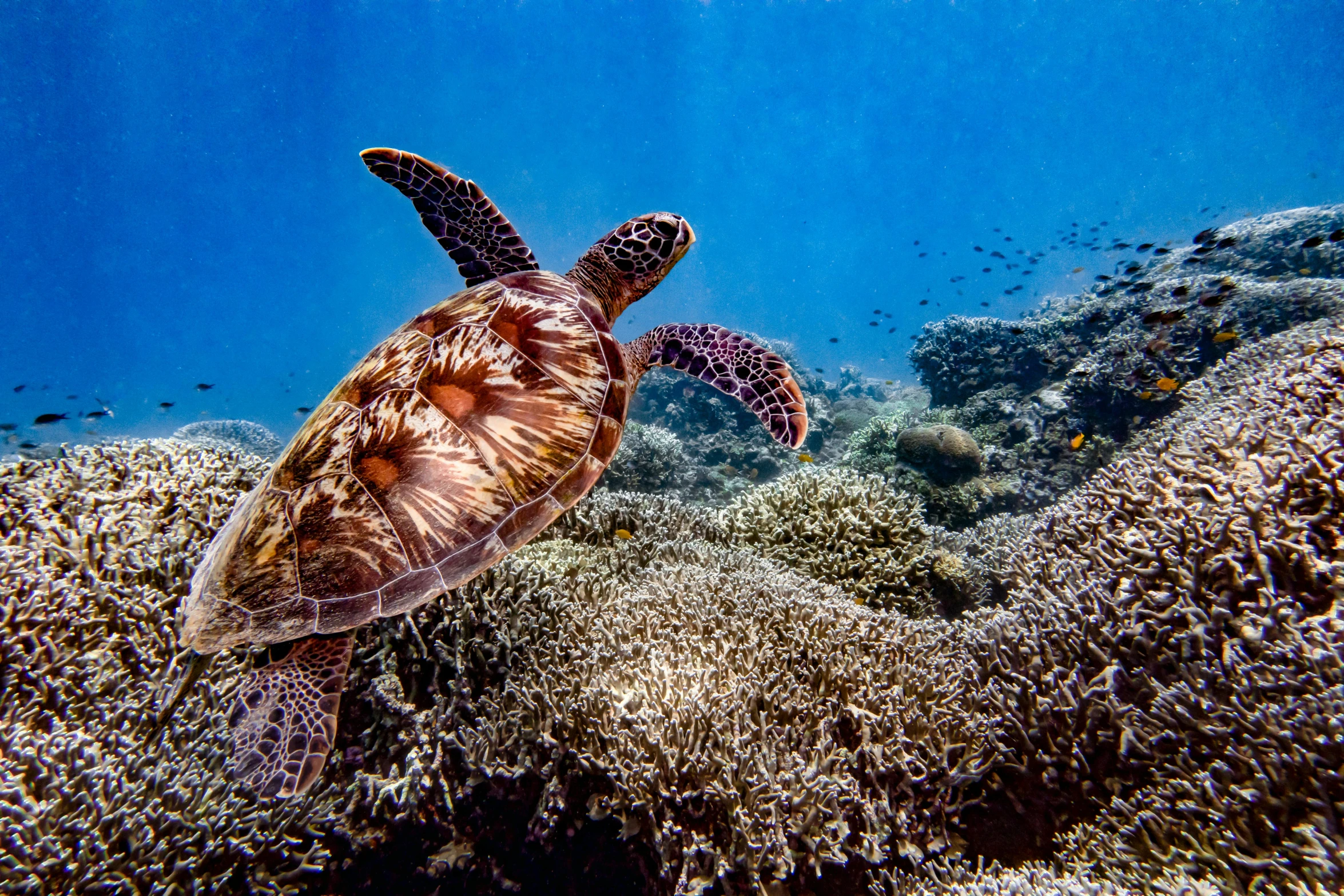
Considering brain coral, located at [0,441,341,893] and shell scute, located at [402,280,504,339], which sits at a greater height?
shell scute, located at [402,280,504,339]

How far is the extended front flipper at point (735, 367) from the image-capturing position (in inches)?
131

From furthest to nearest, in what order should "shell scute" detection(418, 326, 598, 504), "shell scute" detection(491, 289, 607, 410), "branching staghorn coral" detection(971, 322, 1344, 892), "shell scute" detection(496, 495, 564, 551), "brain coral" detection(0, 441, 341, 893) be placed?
"shell scute" detection(491, 289, 607, 410) → "shell scute" detection(418, 326, 598, 504) → "shell scute" detection(496, 495, 564, 551) → "brain coral" detection(0, 441, 341, 893) → "branching staghorn coral" detection(971, 322, 1344, 892)

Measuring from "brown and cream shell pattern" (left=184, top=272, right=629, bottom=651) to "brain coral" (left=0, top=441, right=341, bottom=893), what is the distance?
21.2 inches

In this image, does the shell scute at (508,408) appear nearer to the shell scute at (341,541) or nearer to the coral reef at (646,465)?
the shell scute at (341,541)

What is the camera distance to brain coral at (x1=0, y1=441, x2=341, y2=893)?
181cm

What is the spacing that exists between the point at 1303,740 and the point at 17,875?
4587 millimetres

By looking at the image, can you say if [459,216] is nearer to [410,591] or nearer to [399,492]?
[399,492]

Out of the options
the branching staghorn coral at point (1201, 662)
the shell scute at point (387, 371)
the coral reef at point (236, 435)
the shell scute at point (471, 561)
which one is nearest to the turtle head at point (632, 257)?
the shell scute at point (387, 371)

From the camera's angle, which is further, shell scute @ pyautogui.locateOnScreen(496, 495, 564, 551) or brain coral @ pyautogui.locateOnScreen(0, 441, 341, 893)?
shell scute @ pyautogui.locateOnScreen(496, 495, 564, 551)

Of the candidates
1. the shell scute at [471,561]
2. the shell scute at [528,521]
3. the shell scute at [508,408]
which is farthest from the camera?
the shell scute at [508,408]

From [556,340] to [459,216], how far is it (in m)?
1.81

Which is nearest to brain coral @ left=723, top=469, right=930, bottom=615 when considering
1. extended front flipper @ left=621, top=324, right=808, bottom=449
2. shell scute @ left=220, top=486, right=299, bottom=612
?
extended front flipper @ left=621, top=324, right=808, bottom=449

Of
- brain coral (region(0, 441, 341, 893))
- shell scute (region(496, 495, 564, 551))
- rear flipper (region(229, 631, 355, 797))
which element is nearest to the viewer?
brain coral (region(0, 441, 341, 893))

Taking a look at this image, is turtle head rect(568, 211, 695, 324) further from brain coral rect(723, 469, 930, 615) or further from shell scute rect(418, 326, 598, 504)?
brain coral rect(723, 469, 930, 615)
